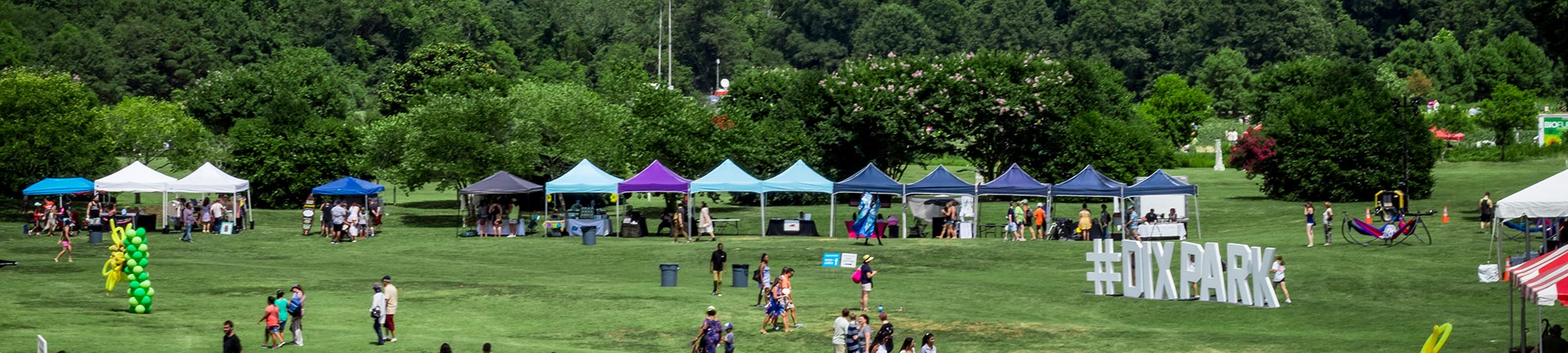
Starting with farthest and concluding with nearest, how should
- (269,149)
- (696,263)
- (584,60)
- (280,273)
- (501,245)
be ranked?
(584,60), (269,149), (501,245), (696,263), (280,273)

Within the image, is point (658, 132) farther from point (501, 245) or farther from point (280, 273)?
point (280, 273)

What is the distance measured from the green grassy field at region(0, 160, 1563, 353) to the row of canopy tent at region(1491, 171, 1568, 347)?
1913mm

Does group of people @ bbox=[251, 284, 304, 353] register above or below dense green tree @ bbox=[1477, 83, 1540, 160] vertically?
below

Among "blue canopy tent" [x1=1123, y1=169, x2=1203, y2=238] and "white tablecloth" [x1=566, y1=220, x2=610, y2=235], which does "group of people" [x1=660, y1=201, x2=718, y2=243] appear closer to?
"white tablecloth" [x1=566, y1=220, x2=610, y2=235]

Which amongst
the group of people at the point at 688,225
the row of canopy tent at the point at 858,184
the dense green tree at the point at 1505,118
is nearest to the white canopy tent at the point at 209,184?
the row of canopy tent at the point at 858,184

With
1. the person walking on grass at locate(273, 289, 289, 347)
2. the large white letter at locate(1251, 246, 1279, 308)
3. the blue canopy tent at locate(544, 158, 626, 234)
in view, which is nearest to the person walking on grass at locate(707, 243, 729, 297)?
the person walking on grass at locate(273, 289, 289, 347)

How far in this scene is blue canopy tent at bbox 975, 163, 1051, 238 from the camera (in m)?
52.0

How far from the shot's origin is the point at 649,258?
157ft

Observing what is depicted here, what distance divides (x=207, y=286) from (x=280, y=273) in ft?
10.9

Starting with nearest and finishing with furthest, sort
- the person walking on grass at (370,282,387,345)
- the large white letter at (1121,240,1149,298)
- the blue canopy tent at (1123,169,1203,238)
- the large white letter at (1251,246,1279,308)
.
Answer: the person walking on grass at (370,282,387,345), the large white letter at (1251,246,1279,308), the large white letter at (1121,240,1149,298), the blue canopy tent at (1123,169,1203,238)

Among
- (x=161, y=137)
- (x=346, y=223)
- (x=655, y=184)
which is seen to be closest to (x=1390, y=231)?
(x=655, y=184)

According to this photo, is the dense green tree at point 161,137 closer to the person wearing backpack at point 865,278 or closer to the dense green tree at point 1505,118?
the person wearing backpack at point 865,278

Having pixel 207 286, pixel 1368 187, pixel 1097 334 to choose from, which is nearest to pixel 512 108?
pixel 207 286

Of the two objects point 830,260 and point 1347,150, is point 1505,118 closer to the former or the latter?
point 1347,150
